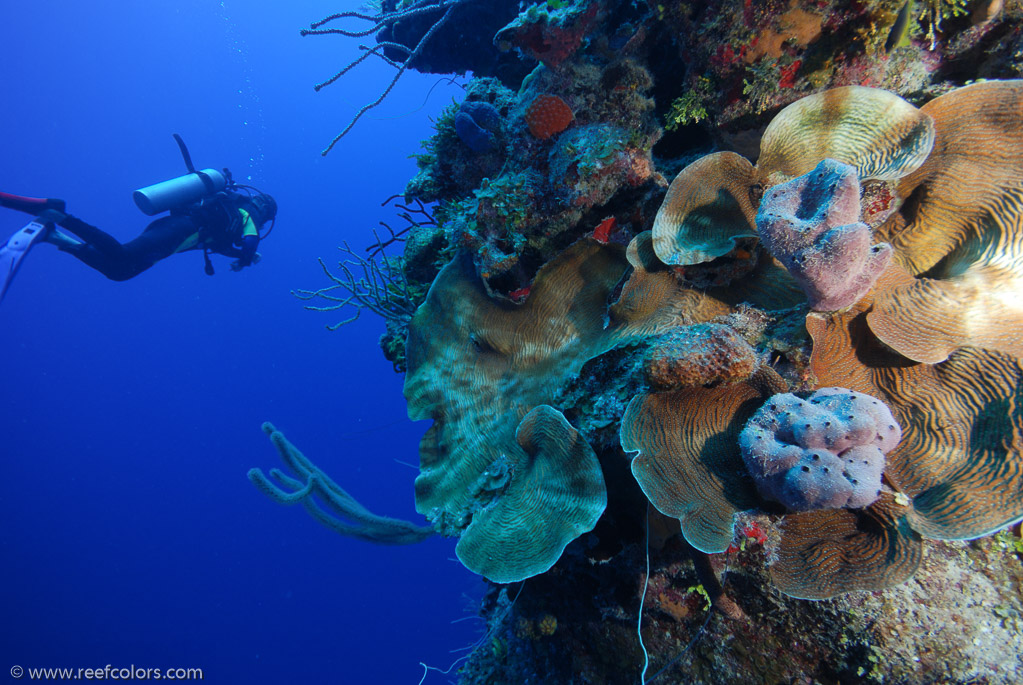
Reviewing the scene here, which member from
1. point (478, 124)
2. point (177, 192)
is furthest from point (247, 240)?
point (478, 124)

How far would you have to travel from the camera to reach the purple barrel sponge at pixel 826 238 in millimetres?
1551

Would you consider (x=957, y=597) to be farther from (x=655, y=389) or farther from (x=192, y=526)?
(x=192, y=526)

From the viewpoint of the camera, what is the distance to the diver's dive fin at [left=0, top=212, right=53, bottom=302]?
31.9 feet

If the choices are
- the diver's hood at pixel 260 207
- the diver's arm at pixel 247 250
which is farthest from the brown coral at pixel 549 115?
the diver's hood at pixel 260 207

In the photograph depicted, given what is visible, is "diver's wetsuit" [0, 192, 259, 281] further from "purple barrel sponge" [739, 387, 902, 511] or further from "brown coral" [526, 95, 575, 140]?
"purple barrel sponge" [739, 387, 902, 511]

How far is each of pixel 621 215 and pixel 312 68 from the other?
133 meters

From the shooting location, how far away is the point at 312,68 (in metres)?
107

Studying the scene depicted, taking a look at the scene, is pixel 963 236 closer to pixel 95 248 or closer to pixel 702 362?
pixel 702 362

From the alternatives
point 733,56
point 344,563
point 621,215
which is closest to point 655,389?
point 621,215

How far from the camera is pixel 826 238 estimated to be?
5.16 ft

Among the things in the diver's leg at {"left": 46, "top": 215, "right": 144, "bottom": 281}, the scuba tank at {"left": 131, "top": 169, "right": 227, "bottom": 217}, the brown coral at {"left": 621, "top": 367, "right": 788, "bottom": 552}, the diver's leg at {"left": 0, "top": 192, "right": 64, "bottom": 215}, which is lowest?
the brown coral at {"left": 621, "top": 367, "right": 788, "bottom": 552}

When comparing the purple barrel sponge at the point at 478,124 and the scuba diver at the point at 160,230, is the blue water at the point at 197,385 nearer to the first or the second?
the scuba diver at the point at 160,230

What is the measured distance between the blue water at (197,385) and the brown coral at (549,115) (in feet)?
18.0

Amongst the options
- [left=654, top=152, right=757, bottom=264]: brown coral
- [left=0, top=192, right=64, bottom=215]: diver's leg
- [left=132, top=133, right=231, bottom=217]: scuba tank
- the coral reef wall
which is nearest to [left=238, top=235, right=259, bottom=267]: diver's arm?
[left=132, top=133, right=231, bottom=217]: scuba tank
